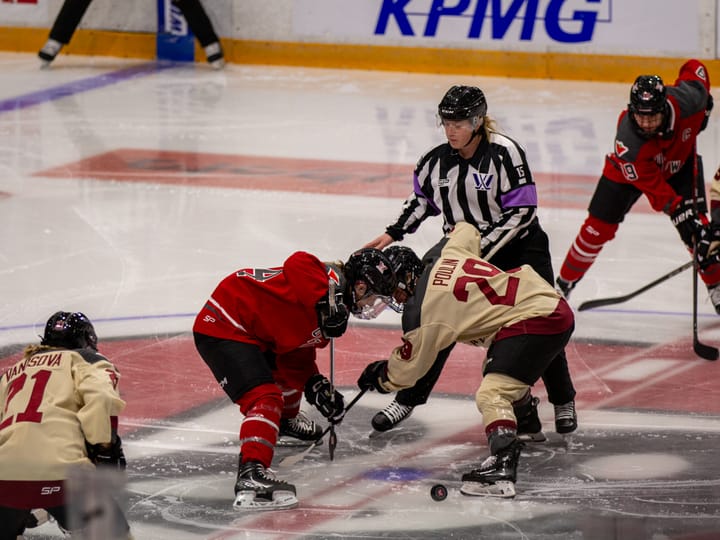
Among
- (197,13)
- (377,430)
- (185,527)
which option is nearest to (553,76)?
(197,13)

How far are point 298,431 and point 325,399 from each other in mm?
301

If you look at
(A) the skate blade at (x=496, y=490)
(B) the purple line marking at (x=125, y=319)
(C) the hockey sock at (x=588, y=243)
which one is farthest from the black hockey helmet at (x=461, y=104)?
(B) the purple line marking at (x=125, y=319)

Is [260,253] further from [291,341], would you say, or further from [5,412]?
[5,412]

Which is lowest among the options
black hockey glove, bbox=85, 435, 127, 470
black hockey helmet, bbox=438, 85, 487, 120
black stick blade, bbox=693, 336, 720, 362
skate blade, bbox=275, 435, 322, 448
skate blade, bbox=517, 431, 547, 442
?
skate blade, bbox=275, 435, 322, 448

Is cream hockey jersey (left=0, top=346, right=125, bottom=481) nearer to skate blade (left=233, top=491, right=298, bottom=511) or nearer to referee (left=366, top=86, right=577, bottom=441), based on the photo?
skate blade (left=233, top=491, right=298, bottom=511)

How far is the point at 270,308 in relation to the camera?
4.22 m

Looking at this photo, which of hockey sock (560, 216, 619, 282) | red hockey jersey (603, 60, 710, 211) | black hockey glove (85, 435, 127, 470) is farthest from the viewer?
hockey sock (560, 216, 619, 282)

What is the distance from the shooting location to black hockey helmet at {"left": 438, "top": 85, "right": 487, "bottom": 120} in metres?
4.83

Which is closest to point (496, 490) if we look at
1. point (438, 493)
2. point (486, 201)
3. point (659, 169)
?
point (438, 493)

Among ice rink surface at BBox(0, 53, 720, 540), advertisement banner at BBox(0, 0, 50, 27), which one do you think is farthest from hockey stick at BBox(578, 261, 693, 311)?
advertisement banner at BBox(0, 0, 50, 27)

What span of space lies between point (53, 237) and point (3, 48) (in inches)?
244

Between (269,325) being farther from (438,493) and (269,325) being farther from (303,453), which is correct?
(438,493)

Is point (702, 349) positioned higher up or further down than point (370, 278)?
further down

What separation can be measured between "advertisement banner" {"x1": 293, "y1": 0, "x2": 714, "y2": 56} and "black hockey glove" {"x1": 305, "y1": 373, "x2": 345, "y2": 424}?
7181 mm
